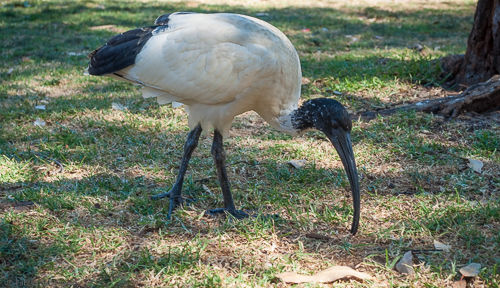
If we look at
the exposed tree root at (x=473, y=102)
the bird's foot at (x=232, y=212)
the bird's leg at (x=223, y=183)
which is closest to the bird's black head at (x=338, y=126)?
the bird's leg at (x=223, y=183)

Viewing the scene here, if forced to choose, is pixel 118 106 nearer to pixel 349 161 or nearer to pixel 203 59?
pixel 203 59

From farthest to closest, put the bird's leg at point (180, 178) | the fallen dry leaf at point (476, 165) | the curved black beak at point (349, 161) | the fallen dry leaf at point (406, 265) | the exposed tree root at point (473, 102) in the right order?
the exposed tree root at point (473, 102) → the fallen dry leaf at point (476, 165) → the bird's leg at point (180, 178) → the curved black beak at point (349, 161) → the fallen dry leaf at point (406, 265)

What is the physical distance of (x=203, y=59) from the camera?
3246 mm

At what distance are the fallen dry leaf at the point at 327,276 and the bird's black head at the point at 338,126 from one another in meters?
0.46

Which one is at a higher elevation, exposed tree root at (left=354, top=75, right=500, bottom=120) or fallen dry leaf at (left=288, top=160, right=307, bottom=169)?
exposed tree root at (left=354, top=75, right=500, bottom=120)

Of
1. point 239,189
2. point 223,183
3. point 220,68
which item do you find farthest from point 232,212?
point 220,68

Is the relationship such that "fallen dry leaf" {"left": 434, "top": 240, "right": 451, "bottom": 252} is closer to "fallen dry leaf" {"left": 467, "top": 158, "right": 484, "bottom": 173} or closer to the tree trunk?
"fallen dry leaf" {"left": 467, "top": 158, "right": 484, "bottom": 173}

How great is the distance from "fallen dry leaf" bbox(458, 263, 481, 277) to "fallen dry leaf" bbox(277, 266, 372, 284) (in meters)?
0.46

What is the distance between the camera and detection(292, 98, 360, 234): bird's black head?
312 centimetres

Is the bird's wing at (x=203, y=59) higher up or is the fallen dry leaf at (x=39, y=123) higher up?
the bird's wing at (x=203, y=59)

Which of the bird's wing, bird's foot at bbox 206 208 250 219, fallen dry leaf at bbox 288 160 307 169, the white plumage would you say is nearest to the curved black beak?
the white plumage

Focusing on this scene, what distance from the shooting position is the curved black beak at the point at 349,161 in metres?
3.10

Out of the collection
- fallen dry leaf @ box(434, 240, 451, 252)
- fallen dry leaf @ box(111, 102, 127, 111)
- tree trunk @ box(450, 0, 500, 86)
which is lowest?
fallen dry leaf @ box(434, 240, 451, 252)

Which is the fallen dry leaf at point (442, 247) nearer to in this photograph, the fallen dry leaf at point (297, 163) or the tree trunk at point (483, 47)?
the fallen dry leaf at point (297, 163)
